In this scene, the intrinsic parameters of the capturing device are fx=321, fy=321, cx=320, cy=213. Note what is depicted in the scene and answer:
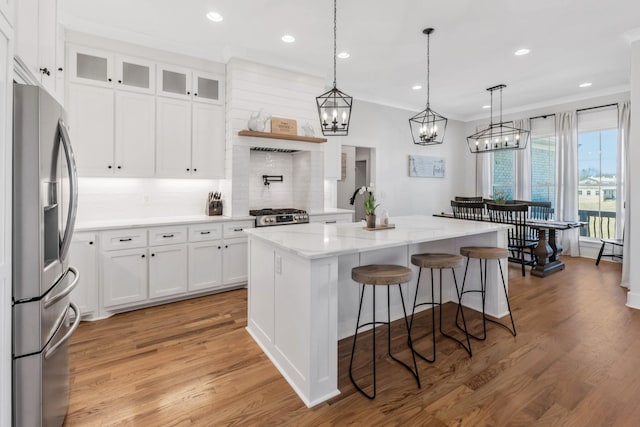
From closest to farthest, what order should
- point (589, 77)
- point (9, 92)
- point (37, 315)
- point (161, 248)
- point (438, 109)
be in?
point (9, 92) → point (37, 315) → point (161, 248) → point (589, 77) → point (438, 109)

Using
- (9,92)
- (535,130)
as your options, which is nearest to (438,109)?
Answer: (535,130)

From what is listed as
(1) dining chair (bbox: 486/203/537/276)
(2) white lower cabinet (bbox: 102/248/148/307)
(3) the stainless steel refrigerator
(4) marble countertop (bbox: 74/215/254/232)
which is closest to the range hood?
(4) marble countertop (bbox: 74/215/254/232)

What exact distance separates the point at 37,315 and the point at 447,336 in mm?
2761

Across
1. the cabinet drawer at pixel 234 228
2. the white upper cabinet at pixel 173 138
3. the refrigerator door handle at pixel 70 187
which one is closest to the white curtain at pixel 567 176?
the cabinet drawer at pixel 234 228

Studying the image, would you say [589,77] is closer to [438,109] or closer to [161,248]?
[438,109]

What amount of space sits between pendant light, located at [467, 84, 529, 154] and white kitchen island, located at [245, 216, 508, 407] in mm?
2939

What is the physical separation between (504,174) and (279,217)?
5471 millimetres

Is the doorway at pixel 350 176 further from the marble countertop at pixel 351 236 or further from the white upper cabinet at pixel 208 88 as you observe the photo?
the marble countertop at pixel 351 236

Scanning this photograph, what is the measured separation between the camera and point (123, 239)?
3.27m

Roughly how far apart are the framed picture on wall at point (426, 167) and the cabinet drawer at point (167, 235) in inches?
189

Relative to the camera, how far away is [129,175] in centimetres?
363

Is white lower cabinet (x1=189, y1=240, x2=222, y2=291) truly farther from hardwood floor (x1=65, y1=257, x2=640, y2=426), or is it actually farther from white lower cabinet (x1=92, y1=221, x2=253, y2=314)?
hardwood floor (x1=65, y1=257, x2=640, y2=426)

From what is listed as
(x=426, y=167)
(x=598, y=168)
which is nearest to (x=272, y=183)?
(x=426, y=167)

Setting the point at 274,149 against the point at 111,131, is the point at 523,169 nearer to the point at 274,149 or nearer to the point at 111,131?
the point at 274,149
